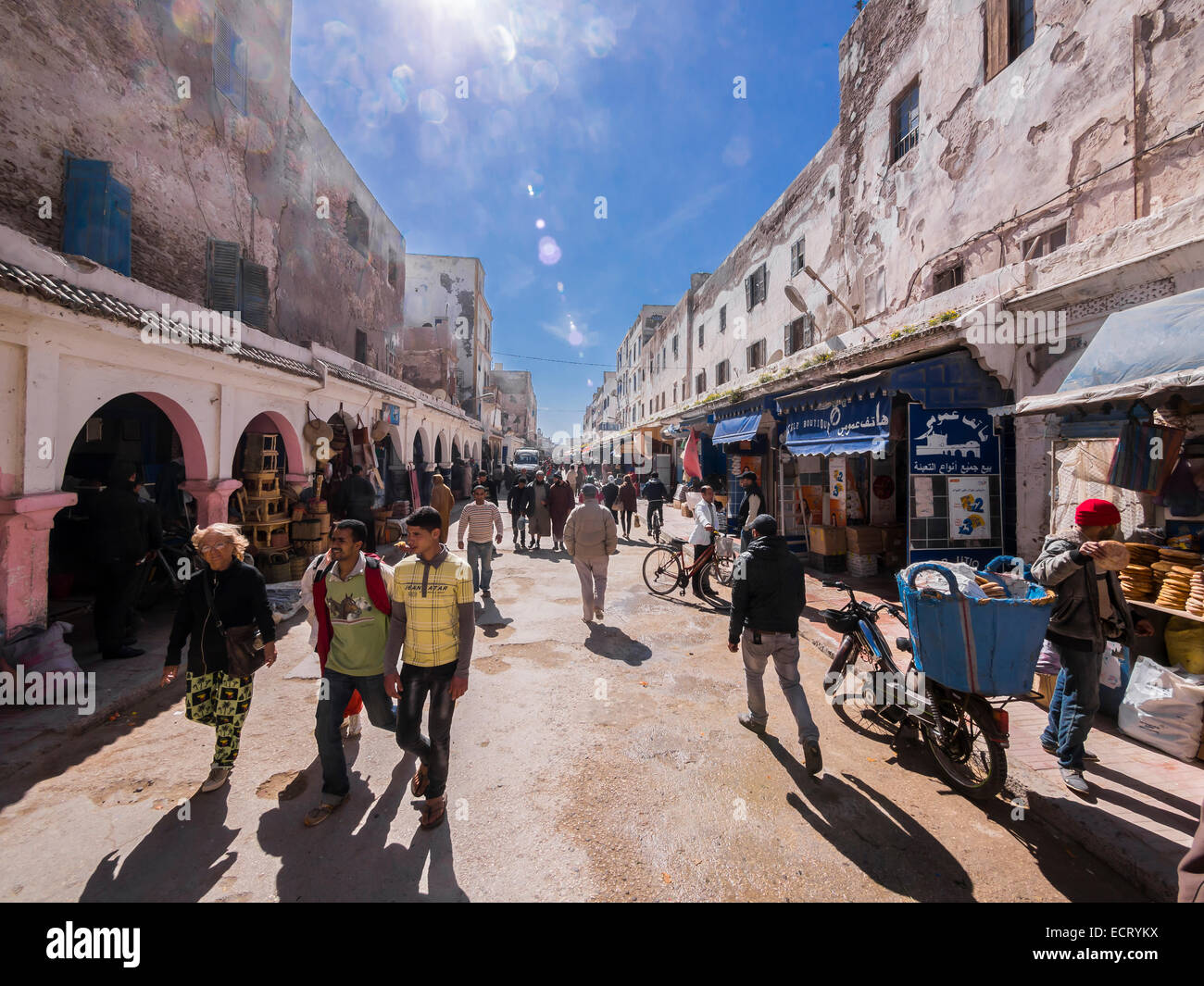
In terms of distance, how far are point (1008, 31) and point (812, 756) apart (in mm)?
11219

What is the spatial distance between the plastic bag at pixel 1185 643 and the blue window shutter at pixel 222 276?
14578 millimetres

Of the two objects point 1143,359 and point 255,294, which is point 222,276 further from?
point 1143,359

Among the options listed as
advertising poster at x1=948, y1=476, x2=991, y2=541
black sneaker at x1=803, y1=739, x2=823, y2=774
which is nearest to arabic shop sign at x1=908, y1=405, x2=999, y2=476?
Answer: advertising poster at x1=948, y1=476, x2=991, y2=541

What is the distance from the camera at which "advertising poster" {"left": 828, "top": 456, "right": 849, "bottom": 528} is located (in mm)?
9656

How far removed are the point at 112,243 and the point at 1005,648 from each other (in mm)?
12132

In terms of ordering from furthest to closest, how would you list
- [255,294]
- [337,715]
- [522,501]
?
1. [522,501]
2. [255,294]
3. [337,715]

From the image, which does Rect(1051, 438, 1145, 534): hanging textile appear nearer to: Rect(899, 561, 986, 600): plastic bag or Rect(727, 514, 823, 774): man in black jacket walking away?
Rect(899, 561, 986, 600): plastic bag

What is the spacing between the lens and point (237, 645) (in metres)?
3.37

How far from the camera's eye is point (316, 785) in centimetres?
351

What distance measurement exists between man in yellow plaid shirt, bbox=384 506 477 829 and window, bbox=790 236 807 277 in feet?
49.7

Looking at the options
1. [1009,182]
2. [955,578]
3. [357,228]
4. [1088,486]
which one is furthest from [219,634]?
[357,228]

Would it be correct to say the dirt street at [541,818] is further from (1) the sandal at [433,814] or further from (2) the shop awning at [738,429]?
(2) the shop awning at [738,429]

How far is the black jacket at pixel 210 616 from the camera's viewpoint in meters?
3.38
